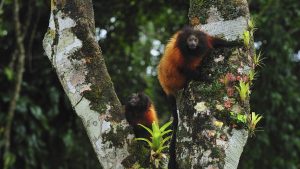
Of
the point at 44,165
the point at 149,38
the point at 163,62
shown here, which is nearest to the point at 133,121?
the point at 163,62

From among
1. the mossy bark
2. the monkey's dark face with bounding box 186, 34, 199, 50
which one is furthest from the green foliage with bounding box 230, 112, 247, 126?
the monkey's dark face with bounding box 186, 34, 199, 50

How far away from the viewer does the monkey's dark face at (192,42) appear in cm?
412

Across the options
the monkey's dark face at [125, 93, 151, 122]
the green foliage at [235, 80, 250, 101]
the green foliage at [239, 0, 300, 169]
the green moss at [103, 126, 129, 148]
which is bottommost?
the green foliage at [239, 0, 300, 169]

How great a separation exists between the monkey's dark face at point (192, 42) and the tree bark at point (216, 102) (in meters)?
0.65

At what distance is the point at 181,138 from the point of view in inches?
119

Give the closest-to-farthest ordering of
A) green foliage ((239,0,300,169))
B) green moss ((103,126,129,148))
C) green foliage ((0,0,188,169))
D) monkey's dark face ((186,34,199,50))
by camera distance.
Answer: green moss ((103,126,129,148)) → monkey's dark face ((186,34,199,50)) → green foliage ((0,0,188,169)) → green foliage ((239,0,300,169))

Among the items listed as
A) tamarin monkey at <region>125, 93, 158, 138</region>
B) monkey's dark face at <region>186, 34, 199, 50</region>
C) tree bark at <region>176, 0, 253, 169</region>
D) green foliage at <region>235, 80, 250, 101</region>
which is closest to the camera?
tree bark at <region>176, 0, 253, 169</region>

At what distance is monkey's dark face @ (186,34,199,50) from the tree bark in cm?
65

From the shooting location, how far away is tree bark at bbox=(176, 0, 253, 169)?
2.92 meters

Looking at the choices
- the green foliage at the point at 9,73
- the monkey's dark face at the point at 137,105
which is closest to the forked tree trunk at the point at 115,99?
the monkey's dark face at the point at 137,105

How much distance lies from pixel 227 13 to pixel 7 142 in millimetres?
5030

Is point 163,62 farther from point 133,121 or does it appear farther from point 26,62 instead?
point 26,62

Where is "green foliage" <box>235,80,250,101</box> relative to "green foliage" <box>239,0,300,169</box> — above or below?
above

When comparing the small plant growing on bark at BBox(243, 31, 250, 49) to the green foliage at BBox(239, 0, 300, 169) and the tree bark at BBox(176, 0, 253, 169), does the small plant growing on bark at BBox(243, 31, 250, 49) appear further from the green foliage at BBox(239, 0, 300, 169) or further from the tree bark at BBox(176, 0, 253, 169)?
the green foliage at BBox(239, 0, 300, 169)
